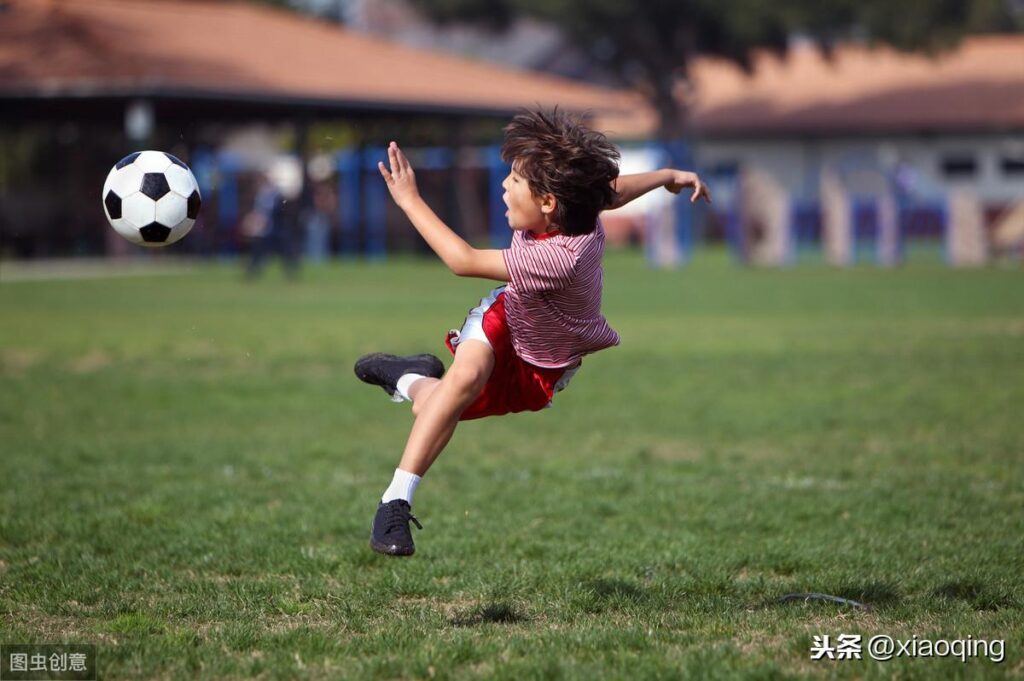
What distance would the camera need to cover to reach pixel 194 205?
6133 mm

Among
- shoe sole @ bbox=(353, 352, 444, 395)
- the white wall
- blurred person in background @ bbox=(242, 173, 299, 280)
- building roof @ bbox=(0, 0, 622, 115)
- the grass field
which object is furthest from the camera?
the white wall

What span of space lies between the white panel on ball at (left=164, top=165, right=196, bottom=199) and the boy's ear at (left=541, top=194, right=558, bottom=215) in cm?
177

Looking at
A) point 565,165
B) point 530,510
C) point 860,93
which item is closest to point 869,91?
point 860,93

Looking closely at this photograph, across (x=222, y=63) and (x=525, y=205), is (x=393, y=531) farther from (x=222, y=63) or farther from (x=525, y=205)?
(x=222, y=63)

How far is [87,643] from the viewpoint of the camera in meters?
4.84

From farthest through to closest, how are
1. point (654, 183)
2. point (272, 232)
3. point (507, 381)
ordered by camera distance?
point (272, 232), point (654, 183), point (507, 381)

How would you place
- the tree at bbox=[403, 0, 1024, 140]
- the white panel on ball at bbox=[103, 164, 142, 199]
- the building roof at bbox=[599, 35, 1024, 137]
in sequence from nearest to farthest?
the white panel on ball at bbox=[103, 164, 142, 199]
the tree at bbox=[403, 0, 1024, 140]
the building roof at bbox=[599, 35, 1024, 137]

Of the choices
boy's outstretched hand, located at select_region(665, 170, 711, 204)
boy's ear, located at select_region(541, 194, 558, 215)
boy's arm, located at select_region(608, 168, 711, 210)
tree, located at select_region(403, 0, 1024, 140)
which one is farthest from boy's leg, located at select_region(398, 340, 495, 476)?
tree, located at select_region(403, 0, 1024, 140)

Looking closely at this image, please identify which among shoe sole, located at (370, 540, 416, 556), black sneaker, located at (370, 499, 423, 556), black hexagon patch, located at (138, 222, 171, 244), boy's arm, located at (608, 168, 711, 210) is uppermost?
boy's arm, located at (608, 168, 711, 210)

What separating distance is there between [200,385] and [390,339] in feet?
11.6

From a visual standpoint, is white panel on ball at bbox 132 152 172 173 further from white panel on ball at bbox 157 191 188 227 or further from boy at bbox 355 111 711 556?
boy at bbox 355 111 711 556

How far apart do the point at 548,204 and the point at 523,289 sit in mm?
351

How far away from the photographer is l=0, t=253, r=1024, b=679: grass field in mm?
4869

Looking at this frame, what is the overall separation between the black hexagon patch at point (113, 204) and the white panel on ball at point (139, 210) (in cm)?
4
